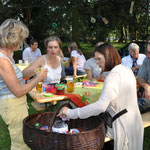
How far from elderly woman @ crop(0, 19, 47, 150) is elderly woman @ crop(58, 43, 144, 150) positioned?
0.43 metres

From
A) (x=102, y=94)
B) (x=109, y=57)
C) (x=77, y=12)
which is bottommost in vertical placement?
(x=102, y=94)

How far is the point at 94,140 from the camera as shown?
1.44m

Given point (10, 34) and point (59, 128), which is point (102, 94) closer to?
point (59, 128)

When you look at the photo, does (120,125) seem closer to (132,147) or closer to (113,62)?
(132,147)

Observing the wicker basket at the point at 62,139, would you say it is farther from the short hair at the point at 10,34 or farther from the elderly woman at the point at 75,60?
the elderly woman at the point at 75,60

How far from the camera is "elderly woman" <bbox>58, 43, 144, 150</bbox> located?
154 cm

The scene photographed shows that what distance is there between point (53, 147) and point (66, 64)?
460cm

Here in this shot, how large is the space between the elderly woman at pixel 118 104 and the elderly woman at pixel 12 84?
0.43 m

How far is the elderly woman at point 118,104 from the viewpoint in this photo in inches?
60.6

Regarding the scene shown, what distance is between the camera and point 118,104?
1.63 meters

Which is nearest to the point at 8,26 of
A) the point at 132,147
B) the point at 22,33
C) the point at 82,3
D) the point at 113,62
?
the point at 22,33

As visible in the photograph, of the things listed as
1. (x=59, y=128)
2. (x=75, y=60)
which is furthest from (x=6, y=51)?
(x=75, y=60)

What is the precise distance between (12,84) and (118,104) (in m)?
0.95

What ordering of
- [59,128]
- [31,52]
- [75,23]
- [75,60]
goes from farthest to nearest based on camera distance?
[75,23], [31,52], [75,60], [59,128]
